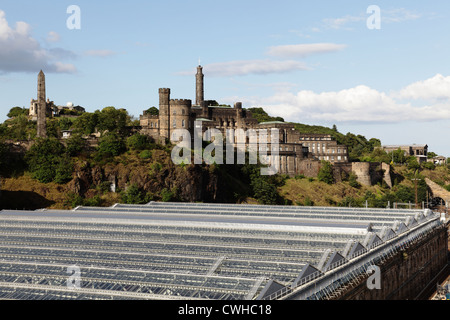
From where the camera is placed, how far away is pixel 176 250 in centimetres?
3975

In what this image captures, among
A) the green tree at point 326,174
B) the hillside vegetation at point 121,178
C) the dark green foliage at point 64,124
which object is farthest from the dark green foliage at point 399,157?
the dark green foliage at point 64,124

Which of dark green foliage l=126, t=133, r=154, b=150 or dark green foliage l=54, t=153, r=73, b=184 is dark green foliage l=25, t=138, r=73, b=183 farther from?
dark green foliage l=126, t=133, r=154, b=150

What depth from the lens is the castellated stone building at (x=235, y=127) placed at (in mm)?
107500

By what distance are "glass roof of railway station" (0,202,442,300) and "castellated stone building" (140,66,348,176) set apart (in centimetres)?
4590

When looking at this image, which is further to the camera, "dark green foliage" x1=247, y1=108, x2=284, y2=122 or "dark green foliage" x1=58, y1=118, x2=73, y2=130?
"dark green foliage" x1=247, y1=108, x2=284, y2=122

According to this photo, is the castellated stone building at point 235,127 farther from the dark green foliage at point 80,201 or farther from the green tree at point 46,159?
the dark green foliage at point 80,201

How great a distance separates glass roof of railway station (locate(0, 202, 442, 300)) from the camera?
2864 cm

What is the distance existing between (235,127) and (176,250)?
293 ft

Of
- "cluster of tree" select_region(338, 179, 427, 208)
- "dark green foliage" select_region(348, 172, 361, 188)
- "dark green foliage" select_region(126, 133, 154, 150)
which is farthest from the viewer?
"dark green foliage" select_region(348, 172, 361, 188)

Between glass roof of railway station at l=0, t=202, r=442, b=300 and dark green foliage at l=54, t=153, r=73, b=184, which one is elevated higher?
dark green foliage at l=54, t=153, r=73, b=184

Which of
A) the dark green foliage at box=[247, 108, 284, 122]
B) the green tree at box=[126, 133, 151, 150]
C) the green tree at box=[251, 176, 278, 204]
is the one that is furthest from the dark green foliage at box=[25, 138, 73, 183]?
the dark green foliage at box=[247, 108, 284, 122]

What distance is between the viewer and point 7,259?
36344 mm
